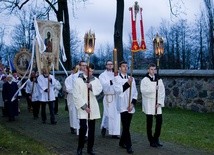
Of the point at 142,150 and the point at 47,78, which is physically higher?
the point at 47,78

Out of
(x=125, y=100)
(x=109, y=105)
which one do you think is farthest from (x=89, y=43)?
(x=109, y=105)

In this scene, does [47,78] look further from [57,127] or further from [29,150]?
[29,150]

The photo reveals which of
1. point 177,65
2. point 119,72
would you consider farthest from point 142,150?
point 177,65

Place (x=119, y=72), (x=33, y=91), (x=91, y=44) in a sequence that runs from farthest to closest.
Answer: (x=33, y=91) → (x=119, y=72) → (x=91, y=44)

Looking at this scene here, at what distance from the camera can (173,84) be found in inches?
698

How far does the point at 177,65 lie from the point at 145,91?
37.0m

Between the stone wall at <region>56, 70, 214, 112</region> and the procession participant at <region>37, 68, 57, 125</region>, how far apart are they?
18.3 feet

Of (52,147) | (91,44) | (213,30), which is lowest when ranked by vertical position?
(52,147)

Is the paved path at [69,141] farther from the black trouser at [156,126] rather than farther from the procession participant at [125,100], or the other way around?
the procession participant at [125,100]

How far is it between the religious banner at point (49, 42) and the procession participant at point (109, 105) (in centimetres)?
564

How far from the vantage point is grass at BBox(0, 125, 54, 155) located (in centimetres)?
916

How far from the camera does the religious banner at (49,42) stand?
1672cm

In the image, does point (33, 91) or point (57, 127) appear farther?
point (33, 91)

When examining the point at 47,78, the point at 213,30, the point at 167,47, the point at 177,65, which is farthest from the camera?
the point at 167,47
